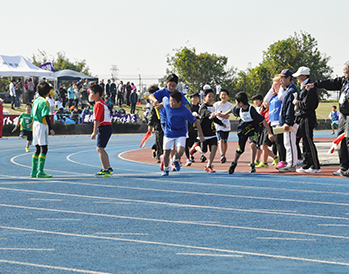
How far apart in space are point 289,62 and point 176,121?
2482 inches

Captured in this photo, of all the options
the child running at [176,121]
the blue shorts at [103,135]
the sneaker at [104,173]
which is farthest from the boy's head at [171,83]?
the sneaker at [104,173]

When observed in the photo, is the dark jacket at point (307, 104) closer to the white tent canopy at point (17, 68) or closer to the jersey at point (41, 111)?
the jersey at point (41, 111)

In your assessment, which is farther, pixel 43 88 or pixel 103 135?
pixel 43 88

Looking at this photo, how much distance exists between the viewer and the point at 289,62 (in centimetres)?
7188

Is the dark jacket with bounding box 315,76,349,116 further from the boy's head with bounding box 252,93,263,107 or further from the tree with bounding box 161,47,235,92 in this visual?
the tree with bounding box 161,47,235,92

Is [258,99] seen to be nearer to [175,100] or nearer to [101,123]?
[175,100]

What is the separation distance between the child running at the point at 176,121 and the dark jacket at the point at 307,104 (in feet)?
6.84

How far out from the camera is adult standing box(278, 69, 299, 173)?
11523mm

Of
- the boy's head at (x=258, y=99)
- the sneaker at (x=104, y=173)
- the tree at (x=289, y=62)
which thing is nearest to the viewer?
the sneaker at (x=104, y=173)

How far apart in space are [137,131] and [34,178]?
24844 millimetres

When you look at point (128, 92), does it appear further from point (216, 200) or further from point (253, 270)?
point (253, 270)

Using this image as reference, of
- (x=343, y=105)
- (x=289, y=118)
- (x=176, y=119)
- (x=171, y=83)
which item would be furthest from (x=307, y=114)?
(x=171, y=83)

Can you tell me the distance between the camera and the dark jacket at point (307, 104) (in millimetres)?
11289

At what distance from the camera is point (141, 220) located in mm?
6926
